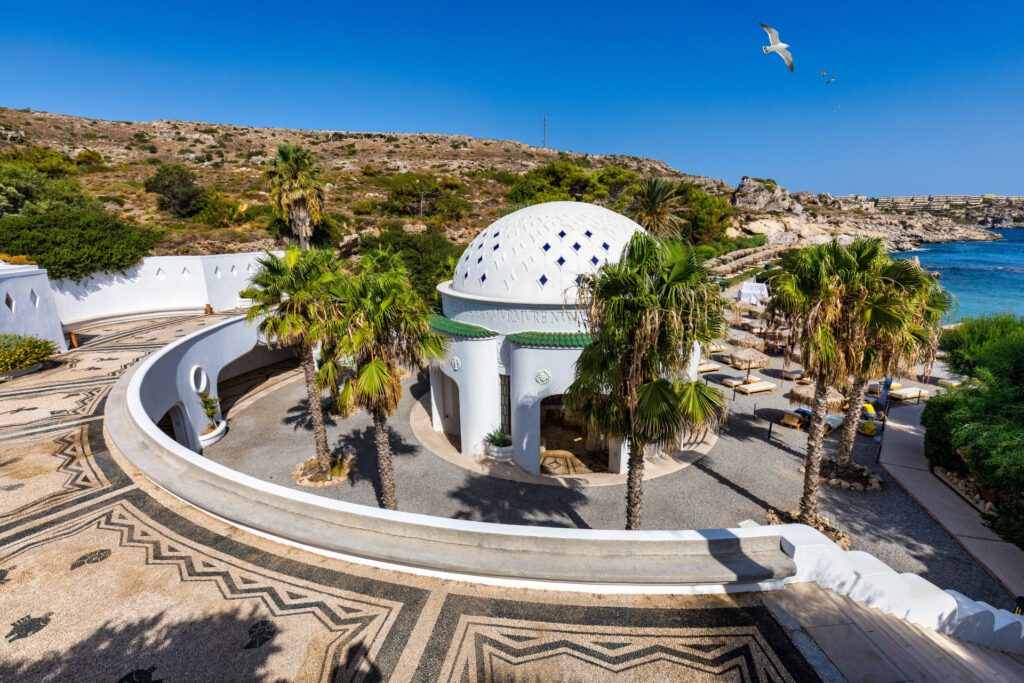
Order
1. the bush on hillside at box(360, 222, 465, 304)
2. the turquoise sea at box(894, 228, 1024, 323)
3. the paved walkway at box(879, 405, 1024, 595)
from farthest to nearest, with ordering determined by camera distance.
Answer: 1. the turquoise sea at box(894, 228, 1024, 323)
2. the bush on hillside at box(360, 222, 465, 304)
3. the paved walkway at box(879, 405, 1024, 595)

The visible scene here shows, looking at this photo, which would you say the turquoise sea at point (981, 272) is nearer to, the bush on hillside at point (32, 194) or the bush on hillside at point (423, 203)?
the bush on hillside at point (423, 203)

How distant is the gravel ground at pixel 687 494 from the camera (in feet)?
39.7

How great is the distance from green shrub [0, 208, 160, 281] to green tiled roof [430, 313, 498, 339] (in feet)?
96.6

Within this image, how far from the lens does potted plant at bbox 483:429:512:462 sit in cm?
1716

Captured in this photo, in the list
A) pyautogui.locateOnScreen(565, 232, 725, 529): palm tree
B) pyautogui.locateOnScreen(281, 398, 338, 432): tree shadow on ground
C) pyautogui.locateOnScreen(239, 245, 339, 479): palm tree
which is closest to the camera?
pyautogui.locateOnScreen(565, 232, 725, 529): palm tree

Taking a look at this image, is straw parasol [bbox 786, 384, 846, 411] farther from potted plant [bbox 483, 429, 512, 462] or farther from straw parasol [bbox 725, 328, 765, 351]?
potted plant [bbox 483, 429, 512, 462]

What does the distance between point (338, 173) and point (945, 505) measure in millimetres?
93829

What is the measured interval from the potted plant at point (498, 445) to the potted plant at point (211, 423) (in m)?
12.5

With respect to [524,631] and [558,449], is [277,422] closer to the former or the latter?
[558,449]

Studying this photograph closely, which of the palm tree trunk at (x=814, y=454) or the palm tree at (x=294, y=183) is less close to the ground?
the palm tree at (x=294, y=183)

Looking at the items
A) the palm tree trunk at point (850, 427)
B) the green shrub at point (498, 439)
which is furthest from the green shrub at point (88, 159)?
the palm tree trunk at point (850, 427)

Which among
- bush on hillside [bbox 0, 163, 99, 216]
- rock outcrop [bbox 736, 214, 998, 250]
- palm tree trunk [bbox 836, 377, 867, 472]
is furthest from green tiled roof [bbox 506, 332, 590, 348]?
bush on hillside [bbox 0, 163, 99, 216]

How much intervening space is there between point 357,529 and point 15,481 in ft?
30.8

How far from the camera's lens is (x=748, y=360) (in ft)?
85.3
